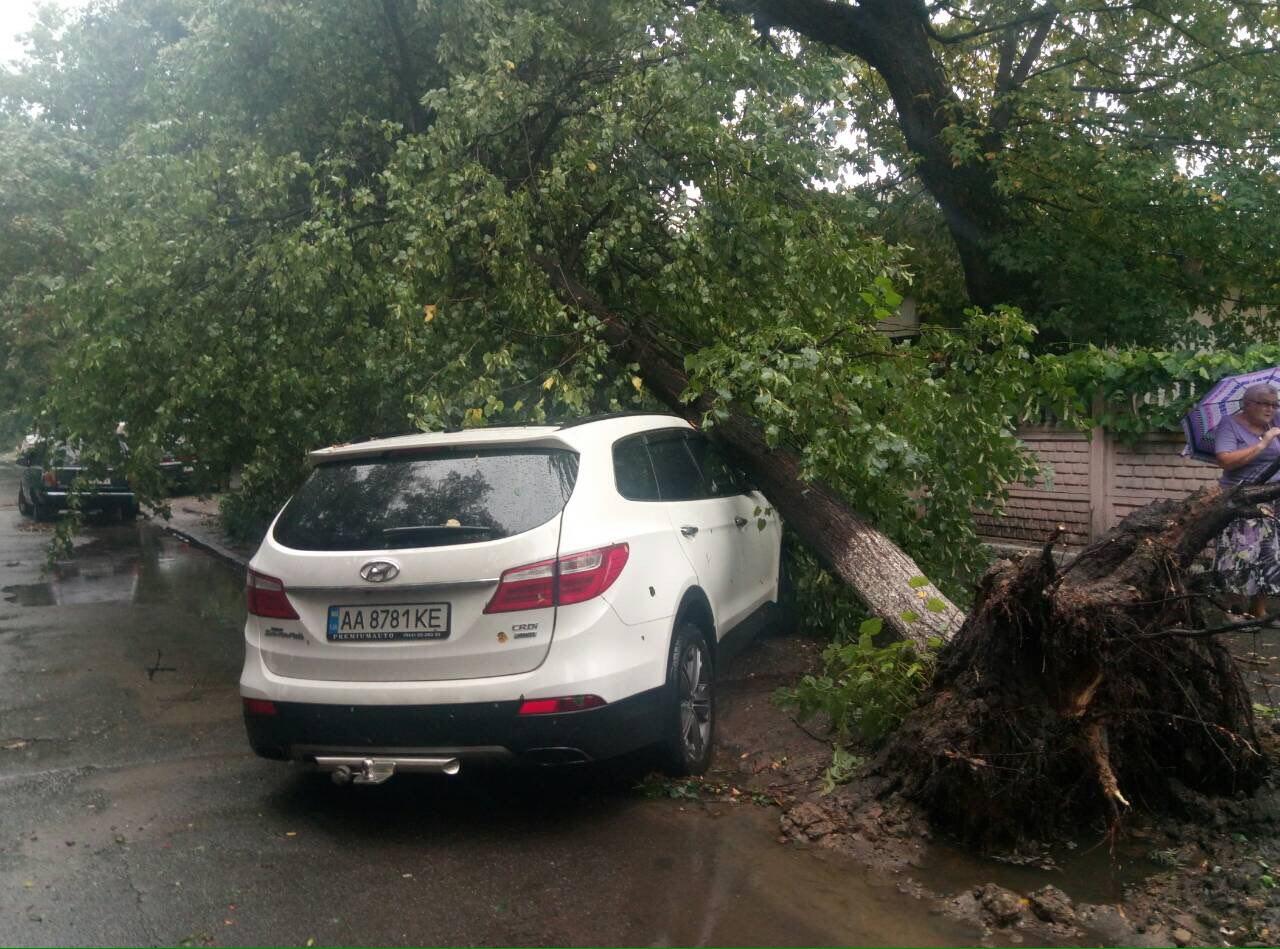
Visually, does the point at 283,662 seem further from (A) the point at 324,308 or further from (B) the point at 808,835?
(A) the point at 324,308

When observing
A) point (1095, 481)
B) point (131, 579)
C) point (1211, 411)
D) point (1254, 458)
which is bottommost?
point (131, 579)

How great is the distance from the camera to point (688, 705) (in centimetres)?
551

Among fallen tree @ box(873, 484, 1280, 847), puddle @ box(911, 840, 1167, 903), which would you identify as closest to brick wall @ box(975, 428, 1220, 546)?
fallen tree @ box(873, 484, 1280, 847)

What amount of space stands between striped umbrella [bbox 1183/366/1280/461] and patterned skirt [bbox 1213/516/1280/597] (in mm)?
703

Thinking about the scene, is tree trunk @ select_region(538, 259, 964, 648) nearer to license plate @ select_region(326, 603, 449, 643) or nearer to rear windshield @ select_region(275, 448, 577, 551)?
rear windshield @ select_region(275, 448, 577, 551)

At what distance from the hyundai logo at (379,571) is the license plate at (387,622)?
0.12m

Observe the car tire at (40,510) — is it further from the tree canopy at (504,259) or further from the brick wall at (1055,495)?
the brick wall at (1055,495)

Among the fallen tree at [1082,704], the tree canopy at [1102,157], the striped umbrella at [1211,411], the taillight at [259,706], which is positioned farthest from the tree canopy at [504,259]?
the tree canopy at [1102,157]

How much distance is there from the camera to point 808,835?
15.7 feet

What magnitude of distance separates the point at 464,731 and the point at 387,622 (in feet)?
1.88

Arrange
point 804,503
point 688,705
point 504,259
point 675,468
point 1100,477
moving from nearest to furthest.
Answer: point 688,705, point 675,468, point 804,503, point 504,259, point 1100,477

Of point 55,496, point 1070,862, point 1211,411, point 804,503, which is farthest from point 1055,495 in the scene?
point 55,496

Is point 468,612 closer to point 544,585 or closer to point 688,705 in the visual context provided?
point 544,585

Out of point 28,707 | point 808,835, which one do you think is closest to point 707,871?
point 808,835
